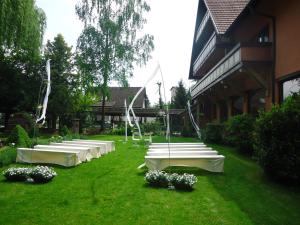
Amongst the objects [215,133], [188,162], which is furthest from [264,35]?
[188,162]

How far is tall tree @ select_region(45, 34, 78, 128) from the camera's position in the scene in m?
34.6

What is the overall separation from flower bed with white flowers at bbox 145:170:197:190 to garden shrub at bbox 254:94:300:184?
2046mm

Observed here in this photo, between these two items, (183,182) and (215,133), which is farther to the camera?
(215,133)

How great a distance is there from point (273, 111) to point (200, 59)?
19143mm

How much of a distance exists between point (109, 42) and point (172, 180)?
2648 centimetres

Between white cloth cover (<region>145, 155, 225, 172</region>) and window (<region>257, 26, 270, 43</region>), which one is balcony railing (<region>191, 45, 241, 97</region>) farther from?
white cloth cover (<region>145, 155, 225, 172</region>)

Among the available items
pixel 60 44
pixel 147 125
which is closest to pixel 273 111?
pixel 147 125

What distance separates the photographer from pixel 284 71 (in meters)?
12.6

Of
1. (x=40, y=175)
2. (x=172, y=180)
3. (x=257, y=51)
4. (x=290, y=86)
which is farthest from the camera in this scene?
(x=257, y=51)

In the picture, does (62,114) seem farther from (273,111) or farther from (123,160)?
(273,111)

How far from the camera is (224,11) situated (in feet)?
70.2

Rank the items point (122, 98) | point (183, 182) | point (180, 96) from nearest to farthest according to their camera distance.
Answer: point (183, 182)
point (180, 96)
point (122, 98)

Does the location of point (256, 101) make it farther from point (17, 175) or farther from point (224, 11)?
point (17, 175)

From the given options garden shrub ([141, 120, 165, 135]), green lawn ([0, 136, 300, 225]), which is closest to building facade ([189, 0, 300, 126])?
green lawn ([0, 136, 300, 225])
